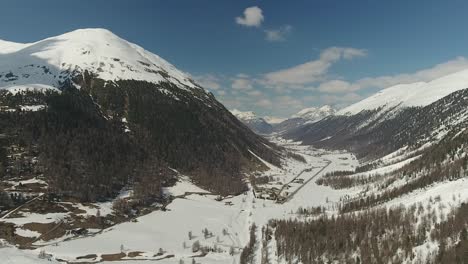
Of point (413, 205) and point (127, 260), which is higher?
point (413, 205)

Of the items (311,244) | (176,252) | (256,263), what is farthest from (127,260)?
A: (311,244)

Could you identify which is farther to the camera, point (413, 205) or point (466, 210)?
point (413, 205)

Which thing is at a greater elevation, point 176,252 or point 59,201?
point 59,201

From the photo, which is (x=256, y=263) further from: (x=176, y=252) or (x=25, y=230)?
(x=25, y=230)

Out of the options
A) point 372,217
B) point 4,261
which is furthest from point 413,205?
point 4,261

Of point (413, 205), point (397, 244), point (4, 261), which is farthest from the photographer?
point (413, 205)

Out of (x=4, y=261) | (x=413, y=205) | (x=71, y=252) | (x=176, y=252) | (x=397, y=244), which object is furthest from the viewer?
(x=413, y=205)

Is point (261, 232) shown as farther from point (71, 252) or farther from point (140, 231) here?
point (71, 252)

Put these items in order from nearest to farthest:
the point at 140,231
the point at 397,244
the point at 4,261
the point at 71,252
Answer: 1. the point at 4,261
2. the point at 397,244
3. the point at 71,252
4. the point at 140,231

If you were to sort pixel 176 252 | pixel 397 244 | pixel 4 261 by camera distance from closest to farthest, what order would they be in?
pixel 4 261, pixel 397 244, pixel 176 252
